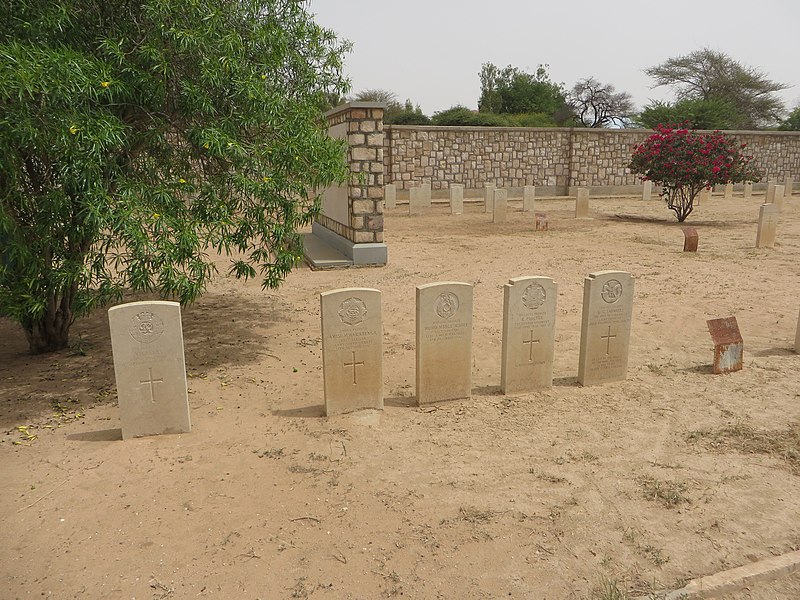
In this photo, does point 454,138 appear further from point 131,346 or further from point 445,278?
point 131,346

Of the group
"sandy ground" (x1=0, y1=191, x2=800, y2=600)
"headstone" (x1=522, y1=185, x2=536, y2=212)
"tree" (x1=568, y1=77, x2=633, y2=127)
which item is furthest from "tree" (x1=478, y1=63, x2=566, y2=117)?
"sandy ground" (x1=0, y1=191, x2=800, y2=600)

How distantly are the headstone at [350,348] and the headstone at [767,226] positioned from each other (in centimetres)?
1120

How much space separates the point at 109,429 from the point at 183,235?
65.1 inches

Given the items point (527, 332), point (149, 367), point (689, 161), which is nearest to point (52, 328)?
point (149, 367)

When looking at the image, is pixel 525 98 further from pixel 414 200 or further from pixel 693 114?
pixel 414 200

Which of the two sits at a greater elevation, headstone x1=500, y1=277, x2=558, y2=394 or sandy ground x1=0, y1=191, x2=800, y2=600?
headstone x1=500, y1=277, x2=558, y2=394

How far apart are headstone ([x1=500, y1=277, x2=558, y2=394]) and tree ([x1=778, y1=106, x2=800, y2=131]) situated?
138 ft

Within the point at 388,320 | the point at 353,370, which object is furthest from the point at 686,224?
the point at 353,370

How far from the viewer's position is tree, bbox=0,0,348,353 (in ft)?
14.9

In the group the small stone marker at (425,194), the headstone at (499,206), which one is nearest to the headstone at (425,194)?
A: the small stone marker at (425,194)

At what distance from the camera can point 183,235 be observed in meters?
5.14

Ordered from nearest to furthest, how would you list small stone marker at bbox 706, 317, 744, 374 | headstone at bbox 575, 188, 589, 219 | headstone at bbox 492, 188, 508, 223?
1. small stone marker at bbox 706, 317, 744, 374
2. headstone at bbox 492, 188, 508, 223
3. headstone at bbox 575, 188, 589, 219

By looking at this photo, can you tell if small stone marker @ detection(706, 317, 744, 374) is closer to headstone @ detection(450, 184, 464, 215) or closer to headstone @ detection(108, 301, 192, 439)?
headstone @ detection(108, 301, 192, 439)

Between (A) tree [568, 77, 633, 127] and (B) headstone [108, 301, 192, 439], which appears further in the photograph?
(A) tree [568, 77, 633, 127]
